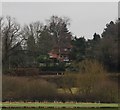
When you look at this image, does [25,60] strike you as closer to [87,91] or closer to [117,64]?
[117,64]

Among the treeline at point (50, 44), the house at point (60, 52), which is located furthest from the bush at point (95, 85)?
the house at point (60, 52)

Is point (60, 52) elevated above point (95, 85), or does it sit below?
above

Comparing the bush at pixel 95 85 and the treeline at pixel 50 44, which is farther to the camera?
the treeline at pixel 50 44

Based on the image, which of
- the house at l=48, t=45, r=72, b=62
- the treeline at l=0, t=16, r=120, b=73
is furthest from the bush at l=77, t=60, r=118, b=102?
the house at l=48, t=45, r=72, b=62

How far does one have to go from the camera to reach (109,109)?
19156 millimetres

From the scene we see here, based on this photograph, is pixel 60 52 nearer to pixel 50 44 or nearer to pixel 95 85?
pixel 50 44

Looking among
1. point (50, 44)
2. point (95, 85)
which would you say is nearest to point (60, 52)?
point (50, 44)

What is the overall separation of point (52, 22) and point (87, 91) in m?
26.5

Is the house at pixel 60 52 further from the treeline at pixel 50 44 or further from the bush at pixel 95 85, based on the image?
the bush at pixel 95 85

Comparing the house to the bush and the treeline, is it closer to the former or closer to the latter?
the treeline

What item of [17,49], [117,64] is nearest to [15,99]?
[117,64]

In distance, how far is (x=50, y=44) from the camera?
4731 cm

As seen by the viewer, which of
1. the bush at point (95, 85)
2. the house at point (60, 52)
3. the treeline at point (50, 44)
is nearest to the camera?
the bush at point (95, 85)

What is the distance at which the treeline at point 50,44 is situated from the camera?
3584cm
